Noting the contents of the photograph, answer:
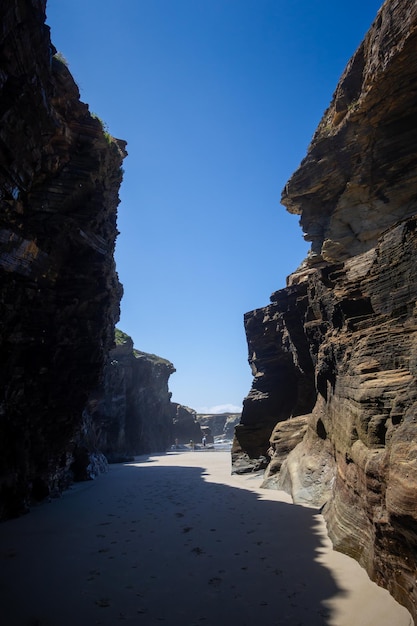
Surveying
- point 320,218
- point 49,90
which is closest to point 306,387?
point 320,218

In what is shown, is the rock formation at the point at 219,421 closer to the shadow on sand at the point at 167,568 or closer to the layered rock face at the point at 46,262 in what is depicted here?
the layered rock face at the point at 46,262

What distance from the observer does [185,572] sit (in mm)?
6641

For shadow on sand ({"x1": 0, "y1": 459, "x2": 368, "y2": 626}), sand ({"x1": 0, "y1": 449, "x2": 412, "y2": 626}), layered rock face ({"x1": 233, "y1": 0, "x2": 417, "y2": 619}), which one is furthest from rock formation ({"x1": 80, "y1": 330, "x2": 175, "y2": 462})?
sand ({"x1": 0, "y1": 449, "x2": 412, "y2": 626})

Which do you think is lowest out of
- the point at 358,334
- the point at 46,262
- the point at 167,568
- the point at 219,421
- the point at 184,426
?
the point at 167,568

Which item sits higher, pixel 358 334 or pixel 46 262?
pixel 46 262

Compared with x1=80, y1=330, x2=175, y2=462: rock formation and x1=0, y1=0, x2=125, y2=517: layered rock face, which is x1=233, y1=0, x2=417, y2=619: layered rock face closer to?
x1=0, y1=0, x2=125, y2=517: layered rock face

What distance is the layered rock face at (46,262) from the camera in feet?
29.3

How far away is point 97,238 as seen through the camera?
1619 centimetres

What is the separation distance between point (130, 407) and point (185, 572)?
57.5m

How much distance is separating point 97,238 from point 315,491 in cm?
1534

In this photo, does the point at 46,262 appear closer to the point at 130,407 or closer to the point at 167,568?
the point at 167,568

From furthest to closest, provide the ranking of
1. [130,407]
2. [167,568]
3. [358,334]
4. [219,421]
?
[219,421] < [130,407] < [358,334] < [167,568]

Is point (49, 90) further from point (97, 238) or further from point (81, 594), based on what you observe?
point (81, 594)

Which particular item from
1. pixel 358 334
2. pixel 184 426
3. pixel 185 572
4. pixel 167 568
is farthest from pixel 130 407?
pixel 358 334
